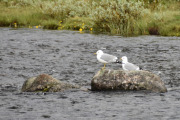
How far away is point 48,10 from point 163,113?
3119cm

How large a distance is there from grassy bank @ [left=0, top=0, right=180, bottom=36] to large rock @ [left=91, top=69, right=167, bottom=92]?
16574 millimetres

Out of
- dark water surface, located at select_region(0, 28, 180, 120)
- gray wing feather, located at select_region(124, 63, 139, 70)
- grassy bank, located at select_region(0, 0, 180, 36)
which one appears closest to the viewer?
dark water surface, located at select_region(0, 28, 180, 120)

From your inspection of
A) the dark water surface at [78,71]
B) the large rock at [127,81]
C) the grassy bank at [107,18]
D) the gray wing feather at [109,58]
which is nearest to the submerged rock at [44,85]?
the dark water surface at [78,71]

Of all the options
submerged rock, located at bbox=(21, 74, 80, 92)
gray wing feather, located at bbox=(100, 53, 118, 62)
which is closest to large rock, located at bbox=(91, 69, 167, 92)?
gray wing feather, located at bbox=(100, 53, 118, 62)

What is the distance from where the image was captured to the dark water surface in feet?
37.0

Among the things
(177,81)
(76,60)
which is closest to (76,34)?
(76,60)

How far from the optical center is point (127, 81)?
45.1 feet

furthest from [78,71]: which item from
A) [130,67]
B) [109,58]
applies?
[130,67]

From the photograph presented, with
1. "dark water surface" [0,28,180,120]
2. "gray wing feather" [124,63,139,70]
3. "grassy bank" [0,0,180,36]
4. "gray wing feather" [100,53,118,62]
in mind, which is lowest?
"dark water surface" [0,28,180,120]

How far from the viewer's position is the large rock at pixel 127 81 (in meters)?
13.7

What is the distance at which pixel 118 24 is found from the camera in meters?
31.4

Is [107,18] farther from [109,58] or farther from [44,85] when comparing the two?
[44,85]

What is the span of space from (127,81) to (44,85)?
9.71 ft

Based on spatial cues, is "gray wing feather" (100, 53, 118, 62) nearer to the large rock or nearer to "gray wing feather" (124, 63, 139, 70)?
"gray wing feather" (124, 63, 139, 70)
